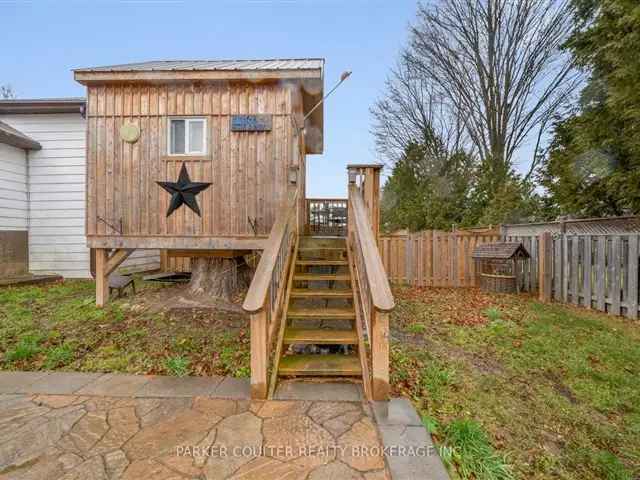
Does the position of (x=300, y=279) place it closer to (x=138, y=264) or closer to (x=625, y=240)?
(x=625, y=240)

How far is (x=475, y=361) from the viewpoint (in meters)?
3.78

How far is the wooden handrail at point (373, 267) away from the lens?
8.49ft

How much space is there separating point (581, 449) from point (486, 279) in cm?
568

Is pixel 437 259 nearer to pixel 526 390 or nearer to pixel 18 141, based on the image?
pixel 526 390

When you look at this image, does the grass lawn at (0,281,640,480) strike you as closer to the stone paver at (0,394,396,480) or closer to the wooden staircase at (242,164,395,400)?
the wooden staircase at (242,164,395,400)

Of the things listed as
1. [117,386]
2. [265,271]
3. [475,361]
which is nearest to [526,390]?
[475,361]

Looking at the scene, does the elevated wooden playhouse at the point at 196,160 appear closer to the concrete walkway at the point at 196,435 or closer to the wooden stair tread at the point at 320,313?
the wooden stair tread at the point at 320,313

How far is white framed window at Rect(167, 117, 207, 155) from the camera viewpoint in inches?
215

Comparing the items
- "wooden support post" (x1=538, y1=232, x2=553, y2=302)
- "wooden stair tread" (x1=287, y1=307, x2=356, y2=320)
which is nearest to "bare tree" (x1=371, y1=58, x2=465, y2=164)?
"wooden support post" (x1=538, y1=232, x2=553, y2=302)

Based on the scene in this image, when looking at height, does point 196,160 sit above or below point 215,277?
above

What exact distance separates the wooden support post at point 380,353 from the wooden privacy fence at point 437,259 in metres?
6.13

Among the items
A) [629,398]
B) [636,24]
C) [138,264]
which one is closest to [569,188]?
[636,24]

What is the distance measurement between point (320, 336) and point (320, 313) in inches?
12.8

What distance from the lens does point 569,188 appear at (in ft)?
27.9
